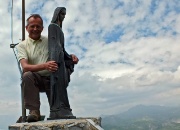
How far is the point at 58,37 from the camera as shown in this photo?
6.30 m

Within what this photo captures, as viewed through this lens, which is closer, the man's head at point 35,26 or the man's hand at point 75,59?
the man's head at point 35,26

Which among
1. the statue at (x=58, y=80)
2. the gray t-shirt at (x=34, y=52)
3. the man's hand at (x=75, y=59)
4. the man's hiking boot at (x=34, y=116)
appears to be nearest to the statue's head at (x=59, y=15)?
the statue at (x=58, y=80)

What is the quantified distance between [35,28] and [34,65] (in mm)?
946

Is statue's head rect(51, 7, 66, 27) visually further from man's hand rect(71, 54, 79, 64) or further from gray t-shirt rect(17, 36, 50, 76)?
man's hand rect(71, 54, 79, 64)

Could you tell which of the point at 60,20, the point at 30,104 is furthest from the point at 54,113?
the point at 60,20

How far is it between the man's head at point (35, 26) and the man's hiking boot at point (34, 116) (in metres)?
1.65

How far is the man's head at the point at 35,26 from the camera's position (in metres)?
6.37

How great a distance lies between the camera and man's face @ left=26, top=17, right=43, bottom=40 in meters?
6.36

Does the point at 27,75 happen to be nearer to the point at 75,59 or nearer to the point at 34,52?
the point at 34,52

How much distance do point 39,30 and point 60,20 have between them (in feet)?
1.79

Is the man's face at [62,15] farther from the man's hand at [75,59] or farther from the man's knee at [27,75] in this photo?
the man's knee at [27,75]

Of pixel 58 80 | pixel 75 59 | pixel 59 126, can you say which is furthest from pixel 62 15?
pixel 59 126

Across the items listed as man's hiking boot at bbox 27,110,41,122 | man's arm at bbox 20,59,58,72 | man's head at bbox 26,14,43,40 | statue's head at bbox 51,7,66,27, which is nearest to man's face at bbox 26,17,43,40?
man's head at bbox 26,14,43,40

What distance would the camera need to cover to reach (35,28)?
6.43 meters
